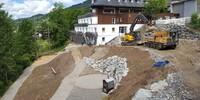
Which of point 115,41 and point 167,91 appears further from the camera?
point 115,41

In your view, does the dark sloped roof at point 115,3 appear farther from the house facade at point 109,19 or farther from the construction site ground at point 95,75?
the construction site ground at point 95,75

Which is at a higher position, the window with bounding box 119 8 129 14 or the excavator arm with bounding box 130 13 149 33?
the window with bounding box 119 8 129 14

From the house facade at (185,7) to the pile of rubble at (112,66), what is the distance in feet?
92.2

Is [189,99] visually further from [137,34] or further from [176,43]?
[137,34]

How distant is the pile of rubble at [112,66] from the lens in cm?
4339

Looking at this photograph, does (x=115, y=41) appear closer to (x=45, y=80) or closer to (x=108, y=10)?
(x=108, y=10)

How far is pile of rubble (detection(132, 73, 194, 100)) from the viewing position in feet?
98.1

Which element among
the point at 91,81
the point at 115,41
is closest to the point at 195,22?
the point at 115,41

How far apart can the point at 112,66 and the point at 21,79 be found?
1781 cm

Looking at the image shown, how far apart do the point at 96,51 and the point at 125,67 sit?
14.3 meters

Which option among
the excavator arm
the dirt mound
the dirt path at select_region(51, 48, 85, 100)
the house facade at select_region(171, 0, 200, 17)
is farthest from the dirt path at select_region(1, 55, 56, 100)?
the house facade at select_region(171, 0, 200, 17)

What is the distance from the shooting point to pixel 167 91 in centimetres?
3081

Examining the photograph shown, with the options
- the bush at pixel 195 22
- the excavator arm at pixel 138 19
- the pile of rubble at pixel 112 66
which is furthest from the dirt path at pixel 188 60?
the bush at pixel 195 22

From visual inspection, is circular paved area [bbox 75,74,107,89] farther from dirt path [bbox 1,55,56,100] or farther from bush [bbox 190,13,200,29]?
bush [bbox 190,13,200,29]
